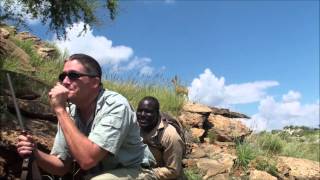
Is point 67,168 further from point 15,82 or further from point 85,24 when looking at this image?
point 85,24

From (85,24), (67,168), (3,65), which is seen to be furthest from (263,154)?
(67,168)

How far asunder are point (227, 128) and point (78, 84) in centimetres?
944

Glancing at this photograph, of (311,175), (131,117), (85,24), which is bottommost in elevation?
(311,175)

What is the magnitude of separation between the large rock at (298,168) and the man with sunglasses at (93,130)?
25.8 ft

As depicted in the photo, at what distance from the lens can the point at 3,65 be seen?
392 inches

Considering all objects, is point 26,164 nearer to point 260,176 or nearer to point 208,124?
point 260,176

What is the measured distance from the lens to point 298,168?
11.8 meters

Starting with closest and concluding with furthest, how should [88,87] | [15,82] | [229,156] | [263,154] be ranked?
[88,87], [15,82], [229,156], [263,154]

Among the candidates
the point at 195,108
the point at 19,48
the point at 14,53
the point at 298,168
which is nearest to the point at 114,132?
the point at 14,53

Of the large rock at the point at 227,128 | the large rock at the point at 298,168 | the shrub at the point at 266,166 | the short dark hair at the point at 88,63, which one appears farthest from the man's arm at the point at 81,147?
the large rock at the point at 227,128

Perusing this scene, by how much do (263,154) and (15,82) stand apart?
590 cm

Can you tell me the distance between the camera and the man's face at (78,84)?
3.98 meters

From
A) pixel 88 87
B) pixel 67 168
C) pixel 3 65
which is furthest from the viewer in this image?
pixel 3 65

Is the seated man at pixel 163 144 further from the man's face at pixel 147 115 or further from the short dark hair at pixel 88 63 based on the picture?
the short dark hair at pixel 88 63
